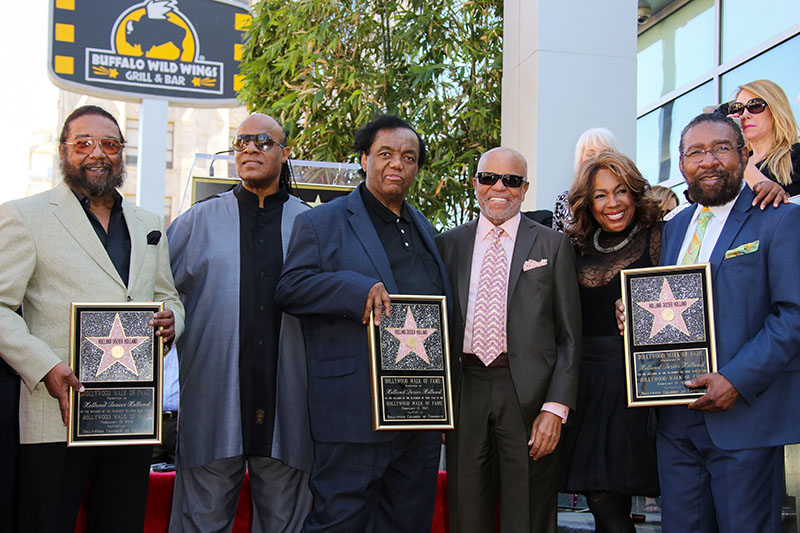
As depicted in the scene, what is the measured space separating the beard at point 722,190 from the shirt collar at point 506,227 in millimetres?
947

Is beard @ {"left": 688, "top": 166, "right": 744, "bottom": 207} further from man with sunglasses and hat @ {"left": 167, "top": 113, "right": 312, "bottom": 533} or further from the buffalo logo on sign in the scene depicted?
the buffalo logo on sign

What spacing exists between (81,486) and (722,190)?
329cm

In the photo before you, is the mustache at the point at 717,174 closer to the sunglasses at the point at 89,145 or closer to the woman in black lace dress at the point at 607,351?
the woman in black lace dress at the point at 607,351

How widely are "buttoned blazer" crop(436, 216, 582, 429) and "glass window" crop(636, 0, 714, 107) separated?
7.32m

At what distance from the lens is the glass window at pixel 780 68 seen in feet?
28.1

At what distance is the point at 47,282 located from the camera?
151 inches

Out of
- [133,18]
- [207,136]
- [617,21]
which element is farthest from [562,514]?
[207,136]

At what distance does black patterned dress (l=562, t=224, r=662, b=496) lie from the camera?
13.8 feet

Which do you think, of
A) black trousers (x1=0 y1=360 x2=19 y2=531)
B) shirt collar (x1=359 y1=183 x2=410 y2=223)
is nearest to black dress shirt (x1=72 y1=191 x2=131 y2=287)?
black trousers (x1=0 y1=360 x2=19 y2=531)

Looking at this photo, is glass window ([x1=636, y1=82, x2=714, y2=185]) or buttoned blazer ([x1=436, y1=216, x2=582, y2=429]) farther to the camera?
glass window ([x1=636, y1=82, x2=714, y2=185])

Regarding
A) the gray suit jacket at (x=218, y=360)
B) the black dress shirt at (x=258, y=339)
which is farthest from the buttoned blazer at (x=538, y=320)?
the black dress shirt at (x=258, y=339)

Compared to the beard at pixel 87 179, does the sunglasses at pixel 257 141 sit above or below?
above

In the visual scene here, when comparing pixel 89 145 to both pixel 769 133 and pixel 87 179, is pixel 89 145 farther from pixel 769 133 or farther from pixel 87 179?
pixel 769 133

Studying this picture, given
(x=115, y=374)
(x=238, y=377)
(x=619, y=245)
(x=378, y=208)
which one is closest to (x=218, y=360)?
(x=238, y=377)
